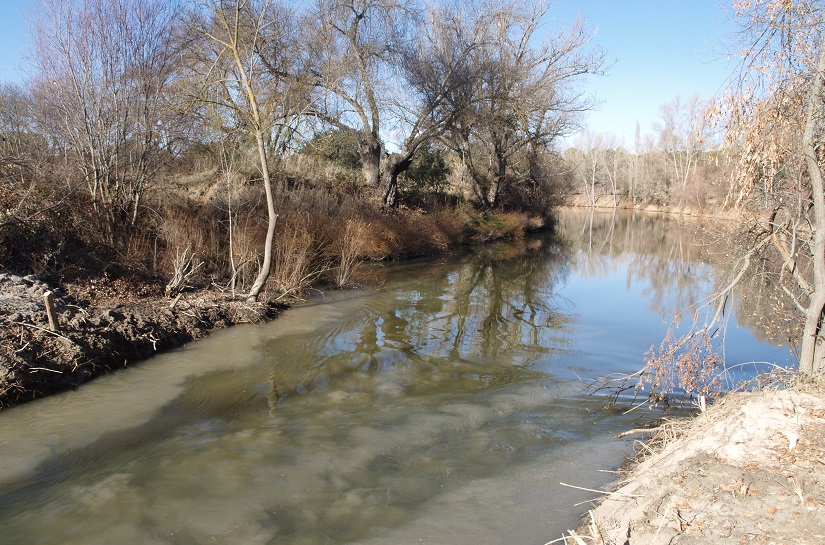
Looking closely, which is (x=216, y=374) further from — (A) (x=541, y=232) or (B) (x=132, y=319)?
(A) (x=541, y=232)

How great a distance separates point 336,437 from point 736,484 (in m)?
3.70

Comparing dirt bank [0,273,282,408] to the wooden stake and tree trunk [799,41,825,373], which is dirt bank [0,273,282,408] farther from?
tree trunk [799,41,825,373]

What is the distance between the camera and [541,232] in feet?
122

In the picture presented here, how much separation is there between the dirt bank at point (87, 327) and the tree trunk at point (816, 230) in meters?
8.39

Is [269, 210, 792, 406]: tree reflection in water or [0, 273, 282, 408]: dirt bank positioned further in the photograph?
[269, 210, 792, 406]: tree reflection in water

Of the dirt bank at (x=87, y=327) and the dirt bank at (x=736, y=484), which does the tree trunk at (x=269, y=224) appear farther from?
the dirt bank at (x=736, y=484)

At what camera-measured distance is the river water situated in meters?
4.45

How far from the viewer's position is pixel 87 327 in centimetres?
778

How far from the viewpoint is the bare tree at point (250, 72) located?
9.53 m

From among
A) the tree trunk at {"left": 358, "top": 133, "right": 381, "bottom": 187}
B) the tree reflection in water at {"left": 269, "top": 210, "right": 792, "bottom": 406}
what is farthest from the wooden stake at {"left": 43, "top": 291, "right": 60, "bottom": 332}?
the tree trunk at {"left": 358, "top": 133, "right": 381, "bottom": 187}

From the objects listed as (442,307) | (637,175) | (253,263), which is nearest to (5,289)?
(253,263)

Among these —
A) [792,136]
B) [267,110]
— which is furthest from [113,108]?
[792,136]

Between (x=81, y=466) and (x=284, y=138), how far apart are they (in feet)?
49.9

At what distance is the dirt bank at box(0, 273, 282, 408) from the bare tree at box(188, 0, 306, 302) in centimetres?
118
